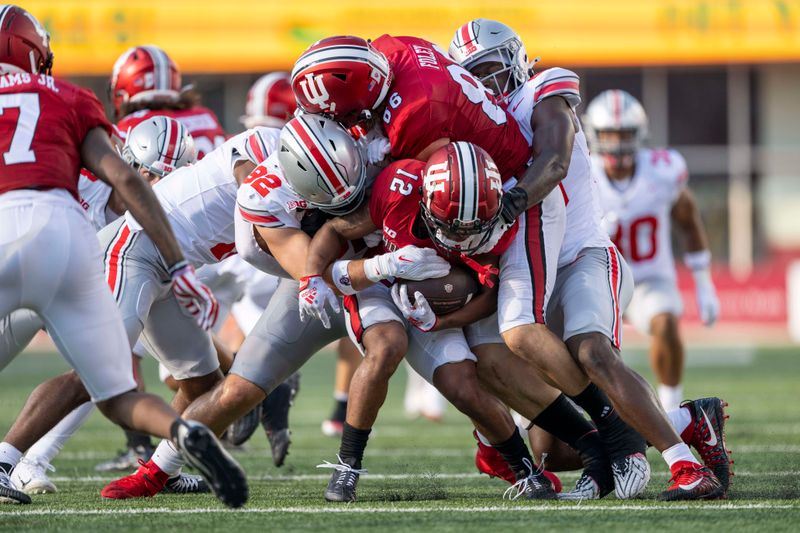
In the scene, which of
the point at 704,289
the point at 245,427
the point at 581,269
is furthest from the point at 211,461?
the point at 704,289

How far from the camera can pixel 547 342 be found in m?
4.54

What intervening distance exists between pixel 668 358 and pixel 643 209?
1.02 meters

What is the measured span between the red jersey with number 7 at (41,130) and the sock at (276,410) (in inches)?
82.2

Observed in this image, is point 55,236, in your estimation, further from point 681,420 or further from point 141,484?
point 681,420

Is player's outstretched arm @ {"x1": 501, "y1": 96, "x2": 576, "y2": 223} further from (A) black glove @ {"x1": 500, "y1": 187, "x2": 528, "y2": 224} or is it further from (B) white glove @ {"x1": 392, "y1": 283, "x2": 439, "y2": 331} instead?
(B) white glove @ {"x1": 392, "y1": 283, "x2": 439, "y2": 331}

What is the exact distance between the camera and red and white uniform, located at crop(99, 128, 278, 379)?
4996mm

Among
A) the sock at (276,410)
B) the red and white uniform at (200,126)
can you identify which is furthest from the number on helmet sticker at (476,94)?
the red and white uniform at (200,126)

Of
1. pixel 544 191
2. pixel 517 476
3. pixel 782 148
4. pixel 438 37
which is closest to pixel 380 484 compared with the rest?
pixel 517 476

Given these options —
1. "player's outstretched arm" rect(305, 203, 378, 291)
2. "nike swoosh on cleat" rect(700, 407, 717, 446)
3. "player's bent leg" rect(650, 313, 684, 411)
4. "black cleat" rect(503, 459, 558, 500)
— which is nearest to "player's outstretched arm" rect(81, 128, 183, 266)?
"player's outstretched arm" rect(305, 203, 378, 291)

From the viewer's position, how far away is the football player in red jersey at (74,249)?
3.87 meters

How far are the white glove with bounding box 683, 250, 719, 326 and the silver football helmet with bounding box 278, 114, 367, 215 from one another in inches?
161

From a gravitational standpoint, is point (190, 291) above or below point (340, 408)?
above

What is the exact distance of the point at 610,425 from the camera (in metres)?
4.66

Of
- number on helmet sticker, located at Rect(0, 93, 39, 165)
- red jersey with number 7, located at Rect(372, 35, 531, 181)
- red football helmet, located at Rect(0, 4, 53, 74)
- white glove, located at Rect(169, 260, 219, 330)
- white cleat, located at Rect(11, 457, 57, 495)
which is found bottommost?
white cleat, located at Rect(11, 457, 57, 495)
